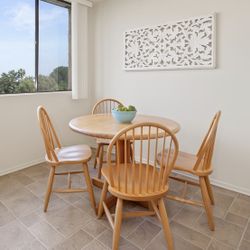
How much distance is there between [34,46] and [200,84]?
216 centimetres

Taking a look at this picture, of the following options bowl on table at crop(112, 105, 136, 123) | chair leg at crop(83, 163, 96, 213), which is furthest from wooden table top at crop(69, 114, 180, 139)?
chair leg at crop(83, 163, 96, 213)

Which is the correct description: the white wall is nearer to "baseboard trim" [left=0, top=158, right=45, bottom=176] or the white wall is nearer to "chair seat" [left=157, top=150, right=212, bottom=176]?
"chair seat" [left=157, top=150, right=212, bottom=176]

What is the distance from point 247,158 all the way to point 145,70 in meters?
1.57

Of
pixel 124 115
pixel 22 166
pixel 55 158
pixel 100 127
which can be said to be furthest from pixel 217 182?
pixel 22 166

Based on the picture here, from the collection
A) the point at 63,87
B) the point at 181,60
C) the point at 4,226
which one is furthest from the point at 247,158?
the point at 63,87

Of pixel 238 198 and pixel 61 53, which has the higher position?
pixel 61 53

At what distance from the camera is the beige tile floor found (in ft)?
5.09

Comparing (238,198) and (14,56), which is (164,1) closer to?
(14,56)

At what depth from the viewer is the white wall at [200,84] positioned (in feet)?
7.23

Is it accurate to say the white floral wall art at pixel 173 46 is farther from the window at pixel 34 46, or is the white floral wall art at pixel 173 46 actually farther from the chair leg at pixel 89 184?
the chair leg at pixel 89 184

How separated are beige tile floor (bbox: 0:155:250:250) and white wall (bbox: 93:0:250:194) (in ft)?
1.59

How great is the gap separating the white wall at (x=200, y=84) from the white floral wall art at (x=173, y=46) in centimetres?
8

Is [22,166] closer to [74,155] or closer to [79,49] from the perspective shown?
[74,155]

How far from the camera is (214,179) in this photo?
8.18 ft
